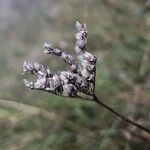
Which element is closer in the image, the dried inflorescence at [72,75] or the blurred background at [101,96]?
the dried inflorescence at [72,75]

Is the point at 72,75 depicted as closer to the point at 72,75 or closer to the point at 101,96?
the point at 72,75

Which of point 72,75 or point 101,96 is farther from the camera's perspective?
point 101,96

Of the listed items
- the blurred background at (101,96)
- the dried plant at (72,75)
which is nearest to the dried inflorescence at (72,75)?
the dried plant at (72,75)

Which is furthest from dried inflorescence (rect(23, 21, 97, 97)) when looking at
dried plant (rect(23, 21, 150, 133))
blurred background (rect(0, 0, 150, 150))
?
blurred background (rect(0, 0, 150, 150))

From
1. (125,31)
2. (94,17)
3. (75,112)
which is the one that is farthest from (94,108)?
(94,17)

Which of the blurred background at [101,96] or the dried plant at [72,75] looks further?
the blurred background at [101,96]

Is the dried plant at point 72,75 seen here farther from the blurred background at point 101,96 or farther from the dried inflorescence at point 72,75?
the blurred background at point 101,96

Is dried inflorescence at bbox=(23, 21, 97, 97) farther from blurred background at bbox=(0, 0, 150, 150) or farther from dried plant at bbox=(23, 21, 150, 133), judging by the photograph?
blurred background at bbox=(0, 0, 150, 150)

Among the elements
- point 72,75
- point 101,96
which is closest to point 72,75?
point 72,75
